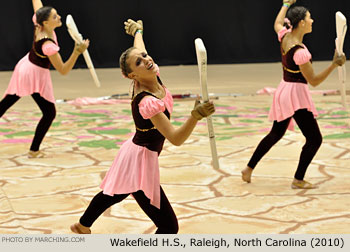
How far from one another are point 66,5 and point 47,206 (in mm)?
9276

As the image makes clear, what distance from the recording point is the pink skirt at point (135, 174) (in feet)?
12.2

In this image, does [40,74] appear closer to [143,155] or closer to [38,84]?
[38,84]

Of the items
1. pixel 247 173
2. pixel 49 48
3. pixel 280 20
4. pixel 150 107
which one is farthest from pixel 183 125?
pixel 49 48

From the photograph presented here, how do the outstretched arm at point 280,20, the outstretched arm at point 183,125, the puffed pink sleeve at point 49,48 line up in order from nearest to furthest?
the outstretched arm at point 183,125
the outstretched arm at point 280,20
the puffed pink sleeve at point 49,48

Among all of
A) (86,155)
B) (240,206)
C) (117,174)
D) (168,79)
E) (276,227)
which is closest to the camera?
(117,174)

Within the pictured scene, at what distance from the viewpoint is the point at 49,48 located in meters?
6.32

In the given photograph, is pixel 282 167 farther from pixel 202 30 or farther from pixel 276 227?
pixel 202 30

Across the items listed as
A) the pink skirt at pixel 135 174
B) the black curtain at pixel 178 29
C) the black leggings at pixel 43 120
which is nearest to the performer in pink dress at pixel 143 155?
the pink skirt at pixel 135 174

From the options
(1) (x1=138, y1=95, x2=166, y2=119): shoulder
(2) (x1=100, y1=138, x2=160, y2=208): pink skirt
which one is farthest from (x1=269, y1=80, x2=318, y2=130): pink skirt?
(1) (x1=138, y1=95, x2=166, y2=119): shoulder

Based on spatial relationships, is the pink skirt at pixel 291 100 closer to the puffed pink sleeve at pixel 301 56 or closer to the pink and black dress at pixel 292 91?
the pink and black dress at pixel 292 91

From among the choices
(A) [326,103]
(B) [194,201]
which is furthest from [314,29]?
(B) [194,201]

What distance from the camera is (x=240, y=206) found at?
16.2ft

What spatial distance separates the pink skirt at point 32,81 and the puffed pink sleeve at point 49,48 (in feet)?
0.91

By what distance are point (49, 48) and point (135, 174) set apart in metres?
2.88
